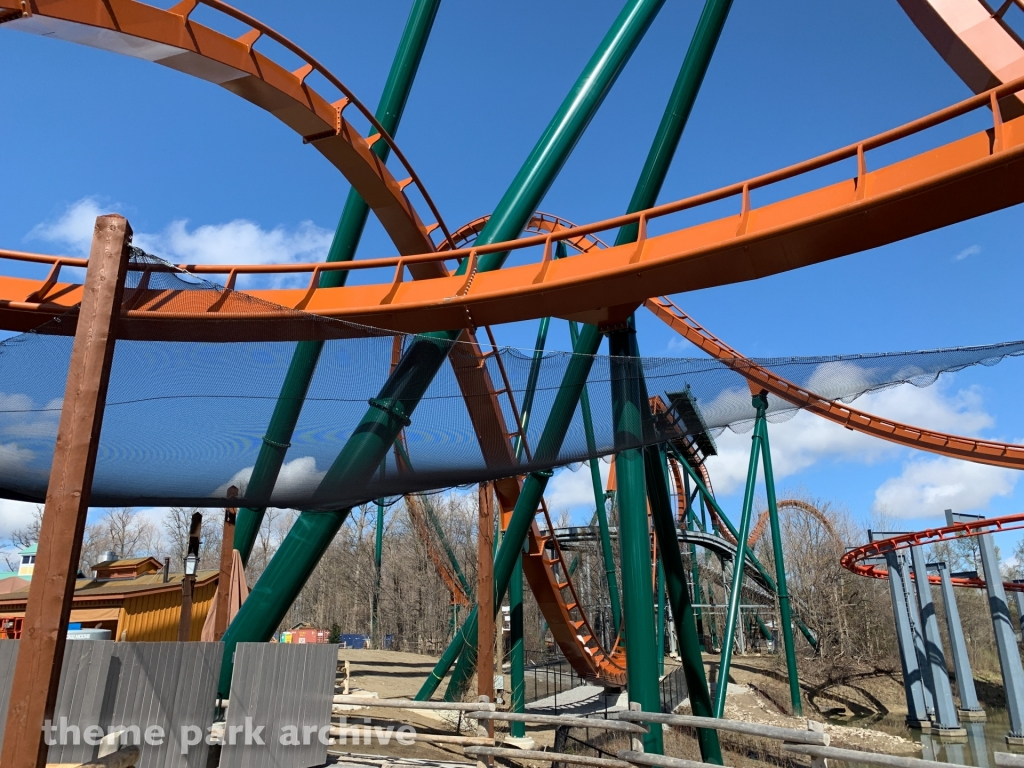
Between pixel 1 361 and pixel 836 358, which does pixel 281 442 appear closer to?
pixel 1 361

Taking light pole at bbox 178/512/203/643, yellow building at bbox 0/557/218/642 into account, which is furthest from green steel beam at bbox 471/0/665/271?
yellow building at bbox 0/557/218/642

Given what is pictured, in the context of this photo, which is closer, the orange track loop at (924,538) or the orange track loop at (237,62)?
the orange track loop at (237,62)

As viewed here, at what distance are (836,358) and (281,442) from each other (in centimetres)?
352

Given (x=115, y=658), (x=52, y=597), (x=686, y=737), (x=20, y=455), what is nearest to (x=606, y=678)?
(x=686, y=737)

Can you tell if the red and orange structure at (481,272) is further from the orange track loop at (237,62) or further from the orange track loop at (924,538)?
the orange track loop at (924,538)

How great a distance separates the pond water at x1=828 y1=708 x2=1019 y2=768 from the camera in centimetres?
1405

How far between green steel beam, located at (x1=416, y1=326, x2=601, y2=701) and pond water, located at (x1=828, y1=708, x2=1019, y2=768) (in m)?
7.86

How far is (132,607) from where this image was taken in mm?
13414

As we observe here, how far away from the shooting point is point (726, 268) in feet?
14.8

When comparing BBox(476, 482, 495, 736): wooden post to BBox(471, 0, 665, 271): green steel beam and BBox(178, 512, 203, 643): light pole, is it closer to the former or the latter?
BBox(178, 512, 203, 643): light pole

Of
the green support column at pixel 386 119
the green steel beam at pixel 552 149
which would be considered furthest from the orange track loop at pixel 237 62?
the green steel beam at pixel 552 149

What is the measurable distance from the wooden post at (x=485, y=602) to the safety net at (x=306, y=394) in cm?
368

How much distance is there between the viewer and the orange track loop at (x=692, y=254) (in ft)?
12.7

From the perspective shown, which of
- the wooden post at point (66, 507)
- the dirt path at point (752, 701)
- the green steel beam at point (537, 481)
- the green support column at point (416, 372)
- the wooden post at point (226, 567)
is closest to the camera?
the wooden post at point (66, 507)
